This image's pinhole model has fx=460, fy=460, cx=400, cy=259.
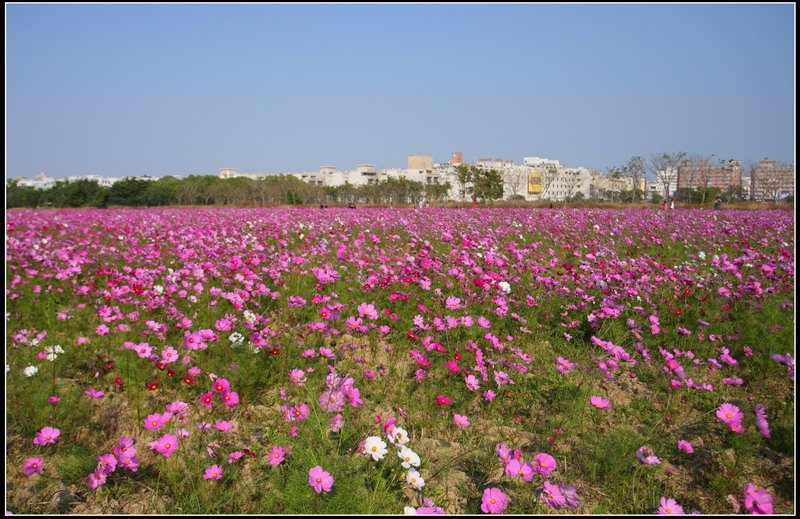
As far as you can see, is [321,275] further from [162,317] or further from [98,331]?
[98,331]

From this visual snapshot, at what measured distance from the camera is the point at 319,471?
5.27ft

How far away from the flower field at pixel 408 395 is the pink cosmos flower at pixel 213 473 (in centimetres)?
1

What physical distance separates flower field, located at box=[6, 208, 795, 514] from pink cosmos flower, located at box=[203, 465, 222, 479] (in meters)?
0.01

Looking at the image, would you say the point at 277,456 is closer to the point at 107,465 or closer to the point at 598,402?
the point at 107,465

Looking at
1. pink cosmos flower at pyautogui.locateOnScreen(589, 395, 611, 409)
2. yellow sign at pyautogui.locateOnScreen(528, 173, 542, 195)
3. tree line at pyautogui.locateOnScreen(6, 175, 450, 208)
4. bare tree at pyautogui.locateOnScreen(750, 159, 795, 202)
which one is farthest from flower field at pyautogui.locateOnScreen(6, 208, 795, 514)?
yellow sign at pyautogui.locateOnScreen(528, 173, 542, 195)

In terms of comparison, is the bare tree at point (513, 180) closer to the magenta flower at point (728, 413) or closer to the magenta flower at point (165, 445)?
the magenta flower at point (728, 413)

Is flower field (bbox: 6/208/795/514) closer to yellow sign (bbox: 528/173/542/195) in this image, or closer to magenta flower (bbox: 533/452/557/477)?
magenta flower (bbox: 533/452/557/477)

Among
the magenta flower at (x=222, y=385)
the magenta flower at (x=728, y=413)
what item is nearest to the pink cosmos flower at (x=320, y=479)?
the magenta flower at (x=222, y=385)

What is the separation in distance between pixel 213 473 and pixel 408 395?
1.20 meters

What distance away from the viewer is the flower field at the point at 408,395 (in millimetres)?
A: 1872

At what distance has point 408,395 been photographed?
2.68 m

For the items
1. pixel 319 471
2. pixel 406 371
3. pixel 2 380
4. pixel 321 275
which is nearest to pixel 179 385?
pixel 2 380

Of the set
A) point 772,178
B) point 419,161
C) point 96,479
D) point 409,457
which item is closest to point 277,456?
point 409,457

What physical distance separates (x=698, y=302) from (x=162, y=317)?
426cm
